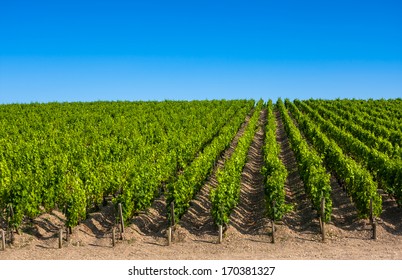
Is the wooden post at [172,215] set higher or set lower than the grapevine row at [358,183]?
lower

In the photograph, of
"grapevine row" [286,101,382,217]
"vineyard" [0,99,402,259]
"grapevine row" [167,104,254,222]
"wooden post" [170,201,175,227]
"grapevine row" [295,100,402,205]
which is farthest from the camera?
"grapevine row" [295,100,402,205]

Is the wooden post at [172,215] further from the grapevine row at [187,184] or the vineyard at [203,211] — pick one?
the grapevine row at [187,184]

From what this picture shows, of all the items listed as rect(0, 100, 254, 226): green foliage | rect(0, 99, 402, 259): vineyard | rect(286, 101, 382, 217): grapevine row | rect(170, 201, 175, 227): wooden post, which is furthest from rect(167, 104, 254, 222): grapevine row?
rect(286, 101, 382, 217): grapevine row

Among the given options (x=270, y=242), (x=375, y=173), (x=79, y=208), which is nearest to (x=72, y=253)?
(x=79, y=208)

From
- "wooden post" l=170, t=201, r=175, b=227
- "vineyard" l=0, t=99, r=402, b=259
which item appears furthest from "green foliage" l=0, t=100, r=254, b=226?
"wooden post" l=170, t=201, r=175, b=227

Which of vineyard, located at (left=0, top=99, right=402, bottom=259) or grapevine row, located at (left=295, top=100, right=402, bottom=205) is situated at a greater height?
grapevine row, located at (left=295, top=100, right=402, bottom=205)

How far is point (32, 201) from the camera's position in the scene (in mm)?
16844

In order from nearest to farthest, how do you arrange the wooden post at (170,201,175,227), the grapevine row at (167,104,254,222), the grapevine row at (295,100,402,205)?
the wooden post at (170,201,175,227), the grapevine row at (167,104,254,222), the grapevine row at (295,100,402,205)

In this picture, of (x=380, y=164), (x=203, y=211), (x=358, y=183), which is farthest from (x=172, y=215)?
(x=380, y=164)

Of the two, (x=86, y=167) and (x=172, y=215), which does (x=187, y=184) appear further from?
(x=86, y=167)

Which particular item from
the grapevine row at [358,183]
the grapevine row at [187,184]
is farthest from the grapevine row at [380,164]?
the grapevine row at [187,184]

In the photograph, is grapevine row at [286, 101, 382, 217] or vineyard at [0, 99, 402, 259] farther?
grapevine row at [286, 101, 382, 217]

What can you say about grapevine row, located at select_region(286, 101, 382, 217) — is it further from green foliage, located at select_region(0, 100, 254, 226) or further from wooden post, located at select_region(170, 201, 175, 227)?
green foliage, located at select_region(0, 100, 254, 226)

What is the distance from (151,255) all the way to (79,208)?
359cm
